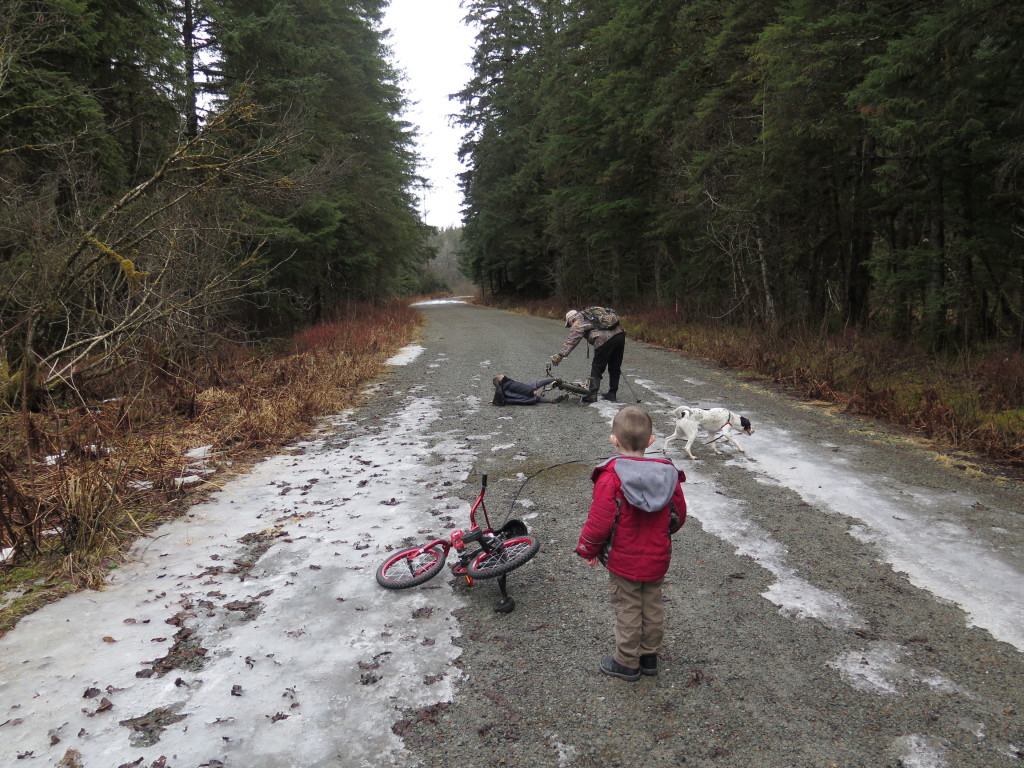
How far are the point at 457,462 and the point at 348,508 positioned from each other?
A: 1526 mm

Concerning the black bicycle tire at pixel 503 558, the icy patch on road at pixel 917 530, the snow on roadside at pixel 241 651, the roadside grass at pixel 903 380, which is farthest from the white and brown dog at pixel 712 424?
the black bicycle tire at pixel 503 558

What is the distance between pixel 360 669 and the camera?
3.03 meters

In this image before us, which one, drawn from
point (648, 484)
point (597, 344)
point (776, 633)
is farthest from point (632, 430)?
point (597, 344)

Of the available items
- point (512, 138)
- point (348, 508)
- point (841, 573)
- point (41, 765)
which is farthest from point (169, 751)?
point (512, 138)

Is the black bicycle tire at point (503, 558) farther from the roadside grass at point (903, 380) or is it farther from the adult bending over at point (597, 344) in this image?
the adult bending over at point (597, 344)

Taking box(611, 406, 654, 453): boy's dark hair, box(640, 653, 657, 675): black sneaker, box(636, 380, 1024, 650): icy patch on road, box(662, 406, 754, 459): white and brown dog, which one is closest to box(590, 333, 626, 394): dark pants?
box(662, 406, 754, 459): white and brown dog

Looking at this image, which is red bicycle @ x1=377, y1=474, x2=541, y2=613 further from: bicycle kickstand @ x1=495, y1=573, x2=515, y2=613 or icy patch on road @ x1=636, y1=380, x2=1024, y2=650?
icy patch on road @ x1=636, y1=380, x2=1024, y2=650

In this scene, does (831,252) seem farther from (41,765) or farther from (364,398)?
(41,765)

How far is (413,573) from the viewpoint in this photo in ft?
12.7

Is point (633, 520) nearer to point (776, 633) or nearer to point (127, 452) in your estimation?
point (776, 633)

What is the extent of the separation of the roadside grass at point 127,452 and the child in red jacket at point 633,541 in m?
3.45

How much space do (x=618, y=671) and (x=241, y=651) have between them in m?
2.04

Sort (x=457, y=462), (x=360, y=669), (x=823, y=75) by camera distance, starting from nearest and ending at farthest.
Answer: (x=360, y=669)
(x=457, y=462)
(x=823, y=75)

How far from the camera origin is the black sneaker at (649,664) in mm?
2955
